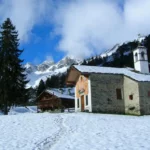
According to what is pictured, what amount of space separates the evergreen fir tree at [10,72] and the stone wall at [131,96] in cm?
1214

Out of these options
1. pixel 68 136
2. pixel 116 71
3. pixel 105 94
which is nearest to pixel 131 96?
pixel 105 94

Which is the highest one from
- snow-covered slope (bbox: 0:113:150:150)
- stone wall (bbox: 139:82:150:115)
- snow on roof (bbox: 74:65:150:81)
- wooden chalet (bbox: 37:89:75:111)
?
snow on roof (bbox: 74:65:150:81)

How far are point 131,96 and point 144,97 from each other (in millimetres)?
1592

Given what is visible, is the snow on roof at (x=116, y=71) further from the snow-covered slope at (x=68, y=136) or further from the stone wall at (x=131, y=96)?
the snow-covered slope at (x=68, y=136)

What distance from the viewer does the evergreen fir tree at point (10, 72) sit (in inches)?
1519

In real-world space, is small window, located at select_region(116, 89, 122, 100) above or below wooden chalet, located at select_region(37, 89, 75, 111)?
below

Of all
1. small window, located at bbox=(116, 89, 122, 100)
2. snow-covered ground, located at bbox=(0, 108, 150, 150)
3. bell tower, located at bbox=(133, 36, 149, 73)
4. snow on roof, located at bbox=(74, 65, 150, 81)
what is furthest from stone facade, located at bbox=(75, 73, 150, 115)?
snow-covered ground, located at bbox=(0, 108, 150, 150)

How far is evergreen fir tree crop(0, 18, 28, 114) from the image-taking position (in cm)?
3859

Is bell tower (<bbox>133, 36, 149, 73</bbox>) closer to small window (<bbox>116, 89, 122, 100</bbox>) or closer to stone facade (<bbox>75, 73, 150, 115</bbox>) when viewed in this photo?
stone facade (<bbox>75, 73, 150, 115</bbox>)

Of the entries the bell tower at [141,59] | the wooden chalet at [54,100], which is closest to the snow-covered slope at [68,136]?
the bell tower at [141,59]

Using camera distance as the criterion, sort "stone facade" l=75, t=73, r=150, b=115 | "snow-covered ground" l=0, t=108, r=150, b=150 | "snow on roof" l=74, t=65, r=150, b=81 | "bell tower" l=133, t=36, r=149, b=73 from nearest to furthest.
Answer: "snow-covered ground" l=0, t=108, r=150, b=150
"stone facade" l=75, t=73, r=150, b=115
"snow on roof" l=74, t=65, r=150, b=81
"bell tower" l=133, t=36, r=149, b=73

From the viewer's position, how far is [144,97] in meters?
36.5

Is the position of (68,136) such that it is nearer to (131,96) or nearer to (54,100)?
(131,96)

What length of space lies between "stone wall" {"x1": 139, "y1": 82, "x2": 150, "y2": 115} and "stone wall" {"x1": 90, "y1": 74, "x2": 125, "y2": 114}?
105 inches
